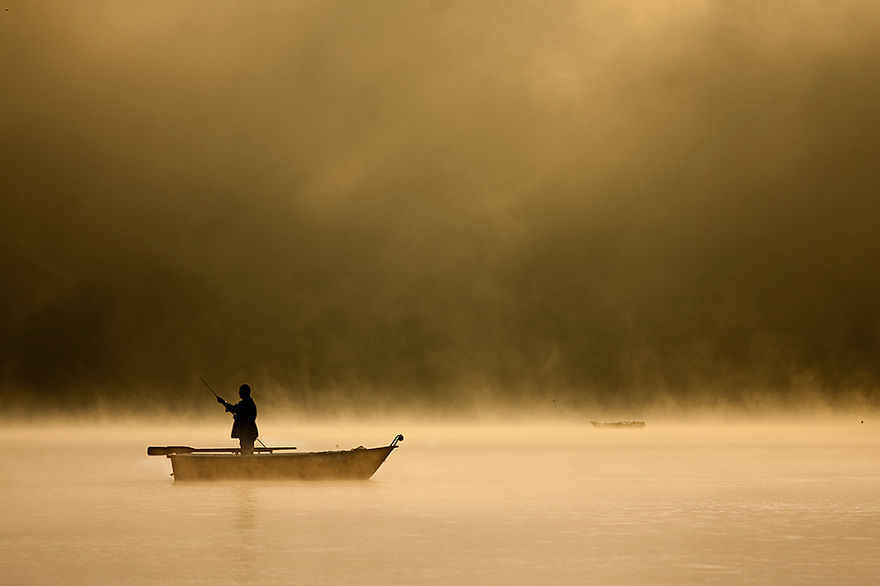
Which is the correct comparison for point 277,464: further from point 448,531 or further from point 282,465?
point 448,531

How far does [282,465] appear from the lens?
36.4 metres

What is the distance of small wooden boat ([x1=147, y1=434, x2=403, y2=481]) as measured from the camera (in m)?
36.4

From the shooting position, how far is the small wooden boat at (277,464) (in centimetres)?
3641

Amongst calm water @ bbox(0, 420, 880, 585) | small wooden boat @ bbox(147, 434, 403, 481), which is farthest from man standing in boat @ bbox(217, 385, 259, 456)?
calm water @ bbox(0, 420, 880, 585)

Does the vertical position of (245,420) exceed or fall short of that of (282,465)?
it exceeds it

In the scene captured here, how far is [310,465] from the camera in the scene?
37.1 meters

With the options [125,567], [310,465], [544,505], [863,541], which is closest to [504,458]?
[310,465]

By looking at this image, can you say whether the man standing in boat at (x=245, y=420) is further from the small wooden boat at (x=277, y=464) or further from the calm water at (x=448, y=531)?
the calm water at (x=448, y=531)

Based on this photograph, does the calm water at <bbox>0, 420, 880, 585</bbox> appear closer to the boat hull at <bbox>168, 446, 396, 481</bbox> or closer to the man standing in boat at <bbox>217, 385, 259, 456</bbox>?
the boat hull at <bbox>168, 446, 396, 481</bbox>

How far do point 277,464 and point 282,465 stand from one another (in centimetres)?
16

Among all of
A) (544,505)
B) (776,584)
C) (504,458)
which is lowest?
(776,584)

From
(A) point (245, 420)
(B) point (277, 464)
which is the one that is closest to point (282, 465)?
(B) point (277, 464)

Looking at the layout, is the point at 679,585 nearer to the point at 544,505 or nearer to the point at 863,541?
the point at 863,541

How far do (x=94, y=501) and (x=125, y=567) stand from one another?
49.3 ft
